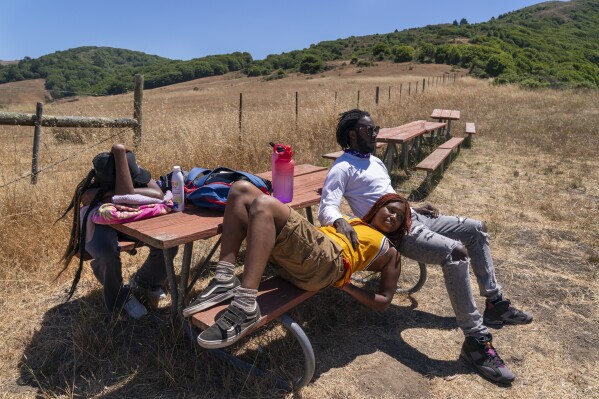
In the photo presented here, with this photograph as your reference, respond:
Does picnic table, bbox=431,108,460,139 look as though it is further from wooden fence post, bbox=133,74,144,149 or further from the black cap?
the black cap

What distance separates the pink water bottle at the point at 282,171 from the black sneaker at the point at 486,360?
1438 mm

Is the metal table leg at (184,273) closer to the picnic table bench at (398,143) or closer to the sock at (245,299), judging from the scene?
the sock at (245,299)

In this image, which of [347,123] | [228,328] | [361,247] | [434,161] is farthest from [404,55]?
[228,328]

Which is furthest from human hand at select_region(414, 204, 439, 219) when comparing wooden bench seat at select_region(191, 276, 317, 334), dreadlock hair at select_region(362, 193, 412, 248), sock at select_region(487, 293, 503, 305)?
wooden bench seat at select_region(191, 276, 317, 334)

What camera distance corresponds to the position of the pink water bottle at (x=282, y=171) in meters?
2.91

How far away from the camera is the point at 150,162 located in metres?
5.43

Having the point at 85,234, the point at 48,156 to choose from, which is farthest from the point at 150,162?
the point at 85,234

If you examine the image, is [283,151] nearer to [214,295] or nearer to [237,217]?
[237,217]

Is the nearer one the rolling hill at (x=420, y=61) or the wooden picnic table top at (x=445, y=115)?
the wooden picnic table top at (x=445, y=115)

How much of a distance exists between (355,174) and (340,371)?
1.20 metres

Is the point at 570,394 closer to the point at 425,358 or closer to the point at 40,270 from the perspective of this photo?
the point at 425,358

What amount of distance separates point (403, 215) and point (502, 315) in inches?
40.9

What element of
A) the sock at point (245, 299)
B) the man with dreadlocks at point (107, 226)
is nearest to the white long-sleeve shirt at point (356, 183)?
the sock at point (245, 299)

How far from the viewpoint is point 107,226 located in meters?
2.55
